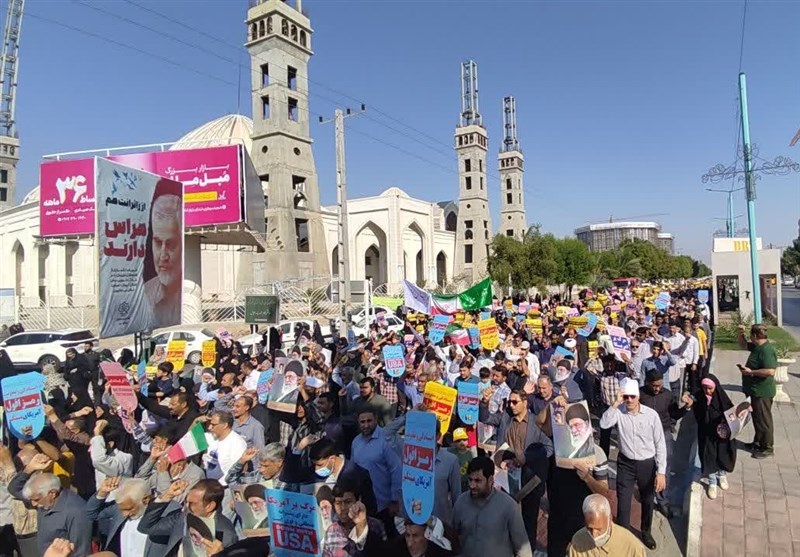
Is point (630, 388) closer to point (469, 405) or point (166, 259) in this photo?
point (469, 405)

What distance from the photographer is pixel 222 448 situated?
4.63 metres

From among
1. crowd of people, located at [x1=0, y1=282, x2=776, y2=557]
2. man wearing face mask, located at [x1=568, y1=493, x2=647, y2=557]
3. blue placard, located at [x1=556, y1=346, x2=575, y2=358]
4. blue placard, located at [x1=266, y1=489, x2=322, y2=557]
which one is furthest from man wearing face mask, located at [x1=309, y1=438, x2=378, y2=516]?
blue placard, located at [x1=556, y1=346, x2=575, y2=358]

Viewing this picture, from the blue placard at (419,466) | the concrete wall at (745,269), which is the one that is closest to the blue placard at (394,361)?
the blue placard at (419,466)

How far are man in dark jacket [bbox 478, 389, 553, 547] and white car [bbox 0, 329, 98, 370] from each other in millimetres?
14404

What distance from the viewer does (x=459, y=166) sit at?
60125 mm

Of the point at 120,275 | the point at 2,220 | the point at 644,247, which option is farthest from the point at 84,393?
the point at 644,247

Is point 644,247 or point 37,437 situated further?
point 644,247

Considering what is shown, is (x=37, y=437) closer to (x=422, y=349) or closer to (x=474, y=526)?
(x=474, y=526)

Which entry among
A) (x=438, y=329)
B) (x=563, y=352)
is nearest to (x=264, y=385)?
(x=563, y=352)

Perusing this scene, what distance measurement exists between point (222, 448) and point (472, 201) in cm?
5516

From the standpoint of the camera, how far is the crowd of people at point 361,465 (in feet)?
10.8

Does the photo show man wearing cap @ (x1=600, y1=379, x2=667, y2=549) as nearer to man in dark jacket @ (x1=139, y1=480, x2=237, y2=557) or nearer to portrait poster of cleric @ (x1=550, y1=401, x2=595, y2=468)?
portrait poster of cleric @ (x1=550, y1=401, x2=595, y2=468)

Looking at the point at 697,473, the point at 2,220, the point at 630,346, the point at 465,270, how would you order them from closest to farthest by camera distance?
the point at 697,473 < the point at 630,346 < the point at 2,220 < the point at 465,270

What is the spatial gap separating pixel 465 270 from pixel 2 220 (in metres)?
38.7
